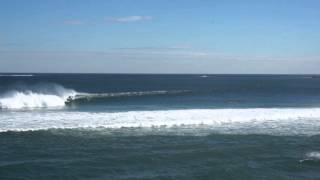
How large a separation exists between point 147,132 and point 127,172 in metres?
9.58

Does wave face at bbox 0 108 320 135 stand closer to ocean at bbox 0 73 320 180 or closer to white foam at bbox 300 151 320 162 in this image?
ocean at bbox 0 73 320 180

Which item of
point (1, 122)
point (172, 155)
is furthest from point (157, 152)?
point (1, 122)

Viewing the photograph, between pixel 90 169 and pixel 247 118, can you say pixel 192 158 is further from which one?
pixel 247 118

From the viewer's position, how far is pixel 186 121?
117 feet

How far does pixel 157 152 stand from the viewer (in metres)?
24.4

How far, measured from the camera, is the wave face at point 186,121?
3212 cm

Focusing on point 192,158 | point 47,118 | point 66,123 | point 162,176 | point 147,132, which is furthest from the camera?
point 47,118

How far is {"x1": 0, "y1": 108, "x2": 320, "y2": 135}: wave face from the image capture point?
32.1 meters

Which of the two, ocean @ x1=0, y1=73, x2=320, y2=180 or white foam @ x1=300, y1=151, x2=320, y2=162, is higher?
ocean @ x1=0, y1=73, x2=320, y2=180

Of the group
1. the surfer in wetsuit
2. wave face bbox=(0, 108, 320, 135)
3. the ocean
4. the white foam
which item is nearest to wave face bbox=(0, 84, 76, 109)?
the surfer in wetsuit

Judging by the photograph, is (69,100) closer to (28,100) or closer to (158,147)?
(28,100)

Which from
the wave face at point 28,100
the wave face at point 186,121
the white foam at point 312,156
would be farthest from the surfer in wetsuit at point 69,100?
the white foam at point 312,156

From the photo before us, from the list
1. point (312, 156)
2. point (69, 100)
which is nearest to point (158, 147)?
point (312, 156)

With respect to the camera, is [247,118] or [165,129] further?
[247,118]
